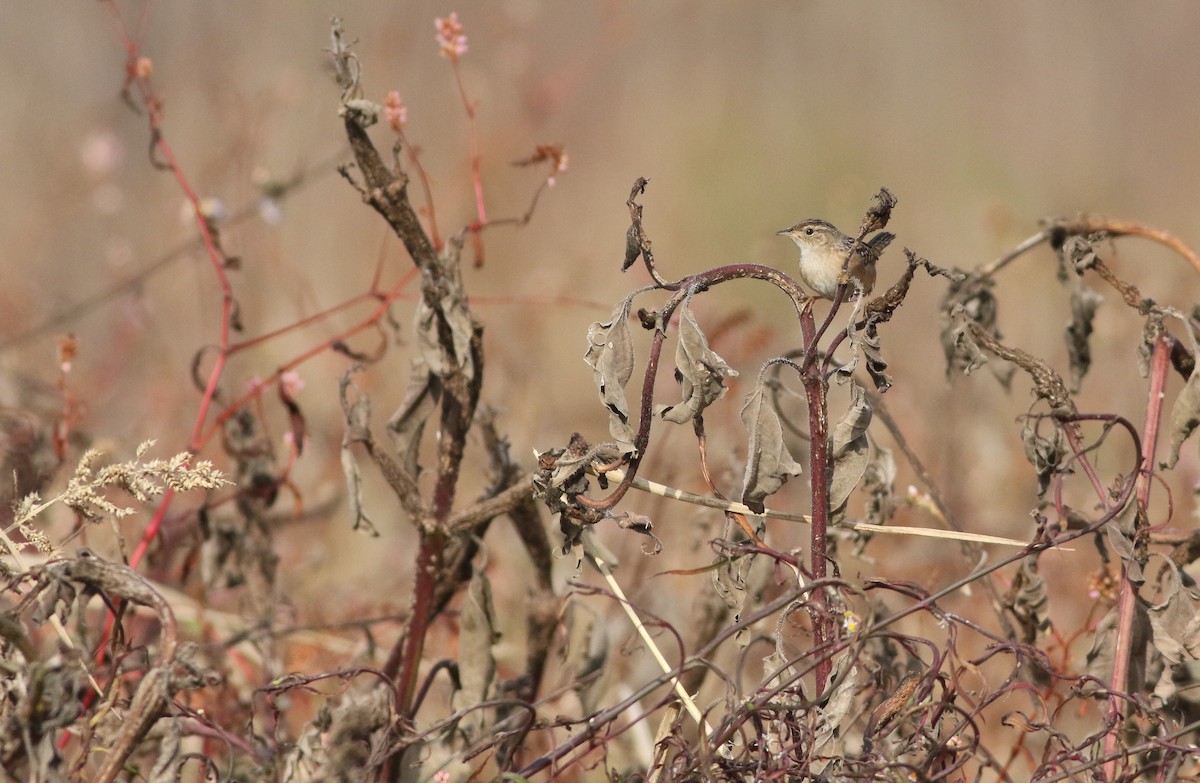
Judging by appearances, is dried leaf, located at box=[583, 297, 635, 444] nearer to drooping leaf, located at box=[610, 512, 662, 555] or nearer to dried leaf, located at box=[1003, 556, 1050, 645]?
drooping leaf, located at box=[610, 512, 662, 555]

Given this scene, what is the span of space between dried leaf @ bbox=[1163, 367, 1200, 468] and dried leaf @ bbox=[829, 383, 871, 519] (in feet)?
1.75

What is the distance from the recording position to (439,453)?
7.04 ft

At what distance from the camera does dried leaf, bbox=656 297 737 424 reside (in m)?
1.55

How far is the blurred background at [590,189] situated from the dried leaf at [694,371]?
2.99 ft

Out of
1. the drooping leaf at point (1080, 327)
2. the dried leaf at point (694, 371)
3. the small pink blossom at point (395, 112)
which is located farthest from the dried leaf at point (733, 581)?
the small pink blossom at point (395, 112)

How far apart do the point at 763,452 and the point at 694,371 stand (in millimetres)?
146

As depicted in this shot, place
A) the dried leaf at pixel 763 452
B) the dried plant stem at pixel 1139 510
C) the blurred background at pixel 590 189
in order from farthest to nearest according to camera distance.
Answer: the blurred background at pixel 590 189 < the dried plant stem at pixel 1139 510 < the dried leaf at pixel 763 452

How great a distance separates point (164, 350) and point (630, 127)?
148 inches

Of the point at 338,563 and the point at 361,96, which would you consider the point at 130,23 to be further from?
the point at 361,96

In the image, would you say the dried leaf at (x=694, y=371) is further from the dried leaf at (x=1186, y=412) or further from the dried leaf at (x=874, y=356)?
the dried leaf at (x=1186, y=412)

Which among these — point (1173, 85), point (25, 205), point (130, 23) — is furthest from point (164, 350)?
point (1173, 85)

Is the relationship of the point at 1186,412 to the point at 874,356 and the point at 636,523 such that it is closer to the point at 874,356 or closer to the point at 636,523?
the point at 874,356

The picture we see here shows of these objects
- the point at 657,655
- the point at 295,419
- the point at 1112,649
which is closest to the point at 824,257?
the point at 657,655

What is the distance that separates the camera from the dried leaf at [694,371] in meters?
1.55
